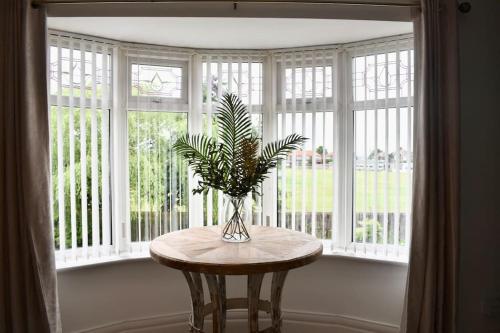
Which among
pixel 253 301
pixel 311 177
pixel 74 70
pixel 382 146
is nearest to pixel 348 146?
pixel 382 146

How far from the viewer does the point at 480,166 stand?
7.39 ft

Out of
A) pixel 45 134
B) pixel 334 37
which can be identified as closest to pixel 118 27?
pixel 45 134

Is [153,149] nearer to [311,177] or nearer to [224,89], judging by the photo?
[224,89]

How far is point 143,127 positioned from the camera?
8.80ft

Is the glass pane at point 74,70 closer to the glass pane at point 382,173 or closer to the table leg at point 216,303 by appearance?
the table leg at point 216,303

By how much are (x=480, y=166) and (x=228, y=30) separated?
6.08 feet

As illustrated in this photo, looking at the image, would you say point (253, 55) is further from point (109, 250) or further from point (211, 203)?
point (109, 250)

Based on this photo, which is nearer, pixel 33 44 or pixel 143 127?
pixel 33 44

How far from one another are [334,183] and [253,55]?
3.88 feet

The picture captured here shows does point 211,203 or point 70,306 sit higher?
point 211,203

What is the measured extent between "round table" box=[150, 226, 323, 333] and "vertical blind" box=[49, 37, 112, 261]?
750 millimetres

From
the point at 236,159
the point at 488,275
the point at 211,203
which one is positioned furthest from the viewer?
the point at 211,203

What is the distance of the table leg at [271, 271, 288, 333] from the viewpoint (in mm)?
2027

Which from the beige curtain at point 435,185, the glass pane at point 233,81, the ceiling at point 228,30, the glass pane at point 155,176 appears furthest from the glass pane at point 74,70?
the beige curtain at point 435,185
